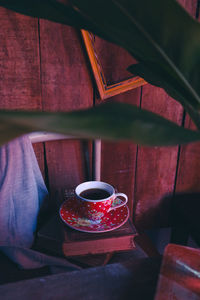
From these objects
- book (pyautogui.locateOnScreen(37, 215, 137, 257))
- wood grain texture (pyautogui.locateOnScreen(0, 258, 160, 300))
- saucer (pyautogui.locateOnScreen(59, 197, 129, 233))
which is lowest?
book (pyautogui.locateOnScreen(37, 215, 137, 257))

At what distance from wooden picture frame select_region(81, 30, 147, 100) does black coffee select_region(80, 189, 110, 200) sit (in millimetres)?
333

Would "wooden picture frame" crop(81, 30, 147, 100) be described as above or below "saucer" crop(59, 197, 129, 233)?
above

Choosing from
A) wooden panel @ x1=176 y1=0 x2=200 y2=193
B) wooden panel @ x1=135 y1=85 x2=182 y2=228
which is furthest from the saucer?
wooden panel @ x1=176 y1=0 x2=200 y2=193

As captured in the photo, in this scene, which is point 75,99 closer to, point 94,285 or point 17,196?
point 17,196

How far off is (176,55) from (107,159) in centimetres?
73

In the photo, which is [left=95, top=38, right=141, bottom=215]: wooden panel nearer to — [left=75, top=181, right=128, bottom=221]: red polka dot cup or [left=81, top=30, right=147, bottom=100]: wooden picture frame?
[left=81, top=30, right=147, bottom=100]: wooden picture frame

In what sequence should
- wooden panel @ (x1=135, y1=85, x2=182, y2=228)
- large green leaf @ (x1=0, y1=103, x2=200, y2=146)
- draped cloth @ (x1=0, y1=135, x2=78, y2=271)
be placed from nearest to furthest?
large green leaf @ (x1=0, y1=103, x2=200, y2=146), draped cloth @ (x1=0, y1=135, x2=78, y2=271), wooden panel @ (x1=135, y1=85, x2=182, y2=228)

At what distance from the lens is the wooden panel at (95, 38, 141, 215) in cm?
88

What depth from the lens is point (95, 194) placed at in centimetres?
71

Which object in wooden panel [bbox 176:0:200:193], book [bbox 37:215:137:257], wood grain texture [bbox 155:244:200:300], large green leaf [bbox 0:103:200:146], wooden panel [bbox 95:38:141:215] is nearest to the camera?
large green leaf [bbox 0:103:200:146]

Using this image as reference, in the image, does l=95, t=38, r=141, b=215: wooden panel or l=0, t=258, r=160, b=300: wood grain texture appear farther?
l=95, t=38, r=141, b=215: wooden panel

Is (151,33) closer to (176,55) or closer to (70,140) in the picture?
(176,55)

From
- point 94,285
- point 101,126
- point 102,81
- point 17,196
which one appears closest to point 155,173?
point 102,81

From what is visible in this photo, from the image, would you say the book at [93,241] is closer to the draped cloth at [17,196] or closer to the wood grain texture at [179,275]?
the draped cloth at [17,196]
